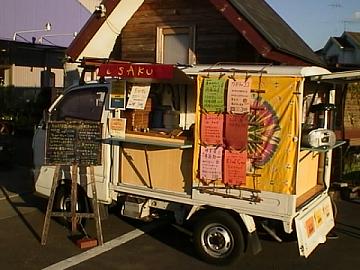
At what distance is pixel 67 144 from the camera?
6.72m

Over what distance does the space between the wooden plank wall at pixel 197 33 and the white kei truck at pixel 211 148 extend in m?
2.49

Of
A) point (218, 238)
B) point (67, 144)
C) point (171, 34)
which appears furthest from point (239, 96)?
point (171, 34)

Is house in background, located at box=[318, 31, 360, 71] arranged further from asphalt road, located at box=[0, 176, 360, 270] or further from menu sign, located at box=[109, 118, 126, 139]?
menu sign, located at box=[109, 118, 126, 139]

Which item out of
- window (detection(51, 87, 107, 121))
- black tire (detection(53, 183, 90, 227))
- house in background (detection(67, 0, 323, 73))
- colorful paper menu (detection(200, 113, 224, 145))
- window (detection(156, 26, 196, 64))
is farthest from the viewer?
window (detection(156, 26, 196, 64))

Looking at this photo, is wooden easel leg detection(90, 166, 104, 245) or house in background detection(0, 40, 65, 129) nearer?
wooden easel leg detection(90, 166, 104, 245)

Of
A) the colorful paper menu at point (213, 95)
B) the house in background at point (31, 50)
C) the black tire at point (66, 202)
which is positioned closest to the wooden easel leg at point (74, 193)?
the black tire at point (66, 202)

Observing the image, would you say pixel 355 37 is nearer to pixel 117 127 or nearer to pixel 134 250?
pixel 117 127

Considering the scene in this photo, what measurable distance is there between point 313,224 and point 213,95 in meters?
1.95

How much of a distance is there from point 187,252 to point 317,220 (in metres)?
1.70

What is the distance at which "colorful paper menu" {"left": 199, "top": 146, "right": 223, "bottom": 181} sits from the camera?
5977 mm

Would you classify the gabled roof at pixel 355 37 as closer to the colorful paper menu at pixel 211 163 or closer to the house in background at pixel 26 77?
the house in background at pixel 26 77

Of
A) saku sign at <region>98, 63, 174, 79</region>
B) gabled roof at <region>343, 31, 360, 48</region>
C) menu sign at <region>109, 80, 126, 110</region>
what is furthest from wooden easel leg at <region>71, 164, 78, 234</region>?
gabled roof at <region>343, 31, 360, 48</region>

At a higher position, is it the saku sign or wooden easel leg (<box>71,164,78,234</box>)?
the saku sign

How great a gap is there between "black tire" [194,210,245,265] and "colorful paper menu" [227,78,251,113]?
1260 millimetres
